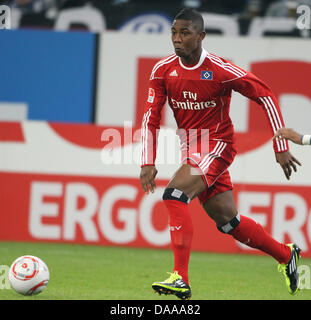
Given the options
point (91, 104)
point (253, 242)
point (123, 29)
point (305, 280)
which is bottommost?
point (305, 280)

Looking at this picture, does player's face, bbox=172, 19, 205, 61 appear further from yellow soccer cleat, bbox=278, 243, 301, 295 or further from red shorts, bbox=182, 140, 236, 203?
yellow soccer cleat, bbox=278, 243, 301, 295

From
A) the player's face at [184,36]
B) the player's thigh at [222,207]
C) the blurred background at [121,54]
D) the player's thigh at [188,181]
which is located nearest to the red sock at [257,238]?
the player's thigh at [222,207]

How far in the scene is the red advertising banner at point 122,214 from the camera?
9234mm

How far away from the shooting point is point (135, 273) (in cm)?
723

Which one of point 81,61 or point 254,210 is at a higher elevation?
point 81,61

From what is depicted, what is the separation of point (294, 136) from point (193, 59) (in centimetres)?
110

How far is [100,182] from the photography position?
30.9ft

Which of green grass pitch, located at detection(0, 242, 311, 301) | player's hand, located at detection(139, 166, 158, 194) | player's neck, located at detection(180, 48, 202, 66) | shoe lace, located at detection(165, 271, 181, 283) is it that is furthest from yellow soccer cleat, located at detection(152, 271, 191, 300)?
player's neck, located at detection(180, 48, 202, 66)

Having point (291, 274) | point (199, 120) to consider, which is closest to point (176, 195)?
point (199, 120)

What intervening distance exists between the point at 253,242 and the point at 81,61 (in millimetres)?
7245

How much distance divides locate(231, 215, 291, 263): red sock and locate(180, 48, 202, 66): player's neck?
4.38ft
